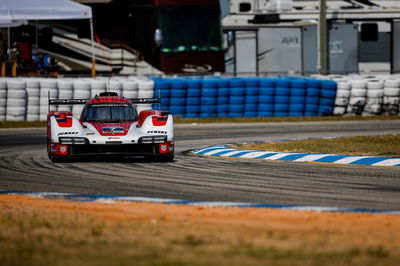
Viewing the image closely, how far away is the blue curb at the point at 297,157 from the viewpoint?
42.9 ft

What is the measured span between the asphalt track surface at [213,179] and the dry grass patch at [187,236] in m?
0.94

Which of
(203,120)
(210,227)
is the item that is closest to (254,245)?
(210,227)

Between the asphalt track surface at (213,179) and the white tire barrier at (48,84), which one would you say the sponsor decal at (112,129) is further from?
the white tire barrier at (48,84)

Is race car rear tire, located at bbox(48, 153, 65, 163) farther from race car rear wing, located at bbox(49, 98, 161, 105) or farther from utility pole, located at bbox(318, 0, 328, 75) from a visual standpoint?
utility pole, located at bbox(318, 0, 328, 75)

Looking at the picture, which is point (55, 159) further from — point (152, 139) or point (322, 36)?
point (322, 36)

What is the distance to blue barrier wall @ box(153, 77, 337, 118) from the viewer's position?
2434 cm

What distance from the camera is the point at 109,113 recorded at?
47.8 feet

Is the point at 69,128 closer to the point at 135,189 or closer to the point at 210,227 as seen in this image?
the point at 135,189

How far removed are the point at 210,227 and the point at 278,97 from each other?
17821mm

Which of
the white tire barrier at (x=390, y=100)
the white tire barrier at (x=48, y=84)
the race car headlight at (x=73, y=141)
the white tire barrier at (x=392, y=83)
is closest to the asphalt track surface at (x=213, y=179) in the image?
the race car headlight at (x=73, y=141)

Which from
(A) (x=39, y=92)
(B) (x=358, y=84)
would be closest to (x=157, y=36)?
(A) (x=39, y=92)

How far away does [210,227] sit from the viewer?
7.32 metres

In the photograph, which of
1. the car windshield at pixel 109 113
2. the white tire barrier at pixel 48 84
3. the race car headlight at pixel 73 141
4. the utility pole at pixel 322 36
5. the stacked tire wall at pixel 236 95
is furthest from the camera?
the utility pole at pixel 322 36

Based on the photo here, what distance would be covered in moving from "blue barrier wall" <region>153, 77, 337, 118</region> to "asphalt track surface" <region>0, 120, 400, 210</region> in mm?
8241
